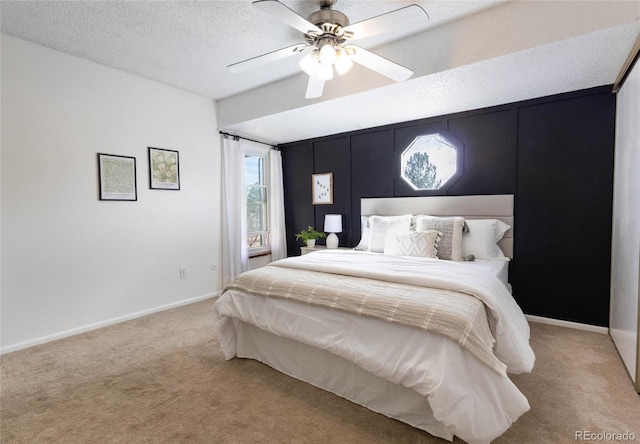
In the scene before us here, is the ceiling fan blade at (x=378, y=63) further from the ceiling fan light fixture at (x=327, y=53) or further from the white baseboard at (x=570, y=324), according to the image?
the white baseboard at (x=570, y=324)

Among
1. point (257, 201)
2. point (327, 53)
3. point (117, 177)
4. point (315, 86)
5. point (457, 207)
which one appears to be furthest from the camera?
point (257, 201)

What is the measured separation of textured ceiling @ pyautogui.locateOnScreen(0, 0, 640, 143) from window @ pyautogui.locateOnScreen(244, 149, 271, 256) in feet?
4.94

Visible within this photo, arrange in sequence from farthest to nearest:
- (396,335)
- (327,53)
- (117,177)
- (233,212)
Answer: (233,212) < (117,177) < (327,53) < (396,335)

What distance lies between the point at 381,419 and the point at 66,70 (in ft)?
12.7

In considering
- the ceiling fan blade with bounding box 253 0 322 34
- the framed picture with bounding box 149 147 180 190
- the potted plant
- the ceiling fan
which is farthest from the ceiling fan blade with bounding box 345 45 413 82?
the potted plant

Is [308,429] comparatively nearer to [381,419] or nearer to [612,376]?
[381,419]

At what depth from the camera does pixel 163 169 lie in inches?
144

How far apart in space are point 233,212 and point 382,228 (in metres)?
2.11

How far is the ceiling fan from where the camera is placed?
70.8 inches

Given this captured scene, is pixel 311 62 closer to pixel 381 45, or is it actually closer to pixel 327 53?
pixel 327 53

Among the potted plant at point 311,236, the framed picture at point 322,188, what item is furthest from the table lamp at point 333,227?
the framed picture at point 322,188

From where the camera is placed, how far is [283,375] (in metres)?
2.24

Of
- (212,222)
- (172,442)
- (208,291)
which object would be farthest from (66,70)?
(172,442)

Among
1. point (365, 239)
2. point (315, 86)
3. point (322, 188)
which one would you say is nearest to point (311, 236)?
point (322, 188)
